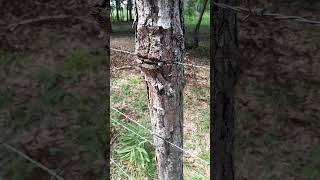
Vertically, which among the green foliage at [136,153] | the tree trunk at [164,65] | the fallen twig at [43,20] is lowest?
the green foliage at [136,153]

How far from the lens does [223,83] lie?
0.91 meters

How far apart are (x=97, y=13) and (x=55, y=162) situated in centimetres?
26

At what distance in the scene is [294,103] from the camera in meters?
0.85

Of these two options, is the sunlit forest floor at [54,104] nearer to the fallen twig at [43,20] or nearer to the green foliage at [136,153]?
the fallen twig at [43,20]

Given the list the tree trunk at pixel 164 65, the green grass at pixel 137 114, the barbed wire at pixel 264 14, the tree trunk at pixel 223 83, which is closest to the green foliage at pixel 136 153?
the green grass at pixel 137 114

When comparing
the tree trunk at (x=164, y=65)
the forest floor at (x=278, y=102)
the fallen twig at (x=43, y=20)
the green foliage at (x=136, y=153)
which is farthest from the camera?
the green foliage at (x=136, y=153)

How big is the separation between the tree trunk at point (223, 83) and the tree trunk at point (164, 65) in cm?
131

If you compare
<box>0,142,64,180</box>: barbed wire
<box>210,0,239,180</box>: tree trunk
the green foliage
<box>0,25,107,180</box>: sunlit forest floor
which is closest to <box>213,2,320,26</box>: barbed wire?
<box>210,0,239,180</box>: tree trunk

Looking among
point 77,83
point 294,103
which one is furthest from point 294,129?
point 77,83

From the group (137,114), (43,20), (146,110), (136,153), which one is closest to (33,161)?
(43,20)

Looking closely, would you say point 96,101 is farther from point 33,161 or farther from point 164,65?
point 164,65

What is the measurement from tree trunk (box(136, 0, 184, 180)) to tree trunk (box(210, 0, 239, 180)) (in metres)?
1.31

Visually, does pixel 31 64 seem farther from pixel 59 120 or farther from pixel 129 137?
pixel 129 137

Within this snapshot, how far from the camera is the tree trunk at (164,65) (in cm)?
224
